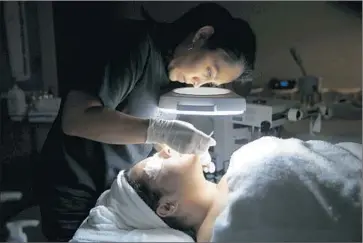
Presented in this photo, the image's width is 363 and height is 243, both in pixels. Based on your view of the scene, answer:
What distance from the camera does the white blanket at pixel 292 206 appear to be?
1.13 metres

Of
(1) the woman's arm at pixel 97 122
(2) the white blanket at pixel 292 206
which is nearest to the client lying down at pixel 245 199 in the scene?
(2) the white blanket at pixel 292 206

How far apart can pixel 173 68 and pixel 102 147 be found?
245 mm

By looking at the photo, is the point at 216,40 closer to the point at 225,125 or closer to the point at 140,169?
the point at 225,125

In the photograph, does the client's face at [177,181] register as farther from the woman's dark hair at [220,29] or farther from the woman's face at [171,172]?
the woman's dark hair at [220,29]

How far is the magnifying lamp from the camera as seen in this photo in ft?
3.82

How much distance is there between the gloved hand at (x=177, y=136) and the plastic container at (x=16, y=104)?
294 mm

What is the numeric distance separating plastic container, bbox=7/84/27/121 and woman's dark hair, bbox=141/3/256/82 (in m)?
0.33

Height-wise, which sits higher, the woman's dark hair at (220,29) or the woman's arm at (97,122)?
the woman's dark hair at (220,29)

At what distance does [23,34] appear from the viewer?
1163mm

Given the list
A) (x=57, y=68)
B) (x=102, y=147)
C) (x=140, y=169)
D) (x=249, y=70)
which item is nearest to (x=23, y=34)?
(x=57, y=68)

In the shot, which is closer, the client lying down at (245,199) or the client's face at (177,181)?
the client lying down at (245,199)

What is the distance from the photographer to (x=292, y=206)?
114 cm

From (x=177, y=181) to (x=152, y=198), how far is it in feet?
0.24

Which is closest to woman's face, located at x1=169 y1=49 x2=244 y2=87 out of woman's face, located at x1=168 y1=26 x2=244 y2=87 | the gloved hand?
woman's face, located at x1=168 y1=26 x2=244 y2=87
